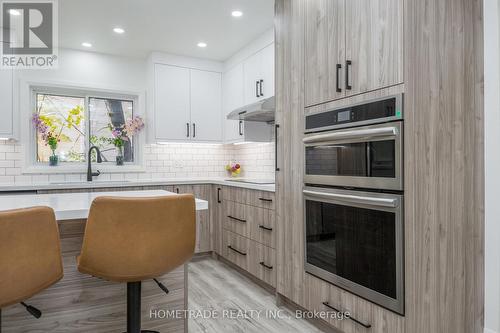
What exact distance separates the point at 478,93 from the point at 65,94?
167 inches

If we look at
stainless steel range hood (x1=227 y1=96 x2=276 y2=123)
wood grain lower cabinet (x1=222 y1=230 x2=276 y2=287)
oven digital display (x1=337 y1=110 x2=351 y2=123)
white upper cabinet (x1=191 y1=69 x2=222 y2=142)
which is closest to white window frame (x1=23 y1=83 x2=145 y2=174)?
white upper cabinet (x1=191 y1=69 x2=222 y2=142)

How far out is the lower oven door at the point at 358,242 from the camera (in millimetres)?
1665

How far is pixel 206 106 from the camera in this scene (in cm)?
441

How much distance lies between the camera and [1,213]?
1.09 meters

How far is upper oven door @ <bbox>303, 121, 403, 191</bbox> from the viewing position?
1656 millimetres

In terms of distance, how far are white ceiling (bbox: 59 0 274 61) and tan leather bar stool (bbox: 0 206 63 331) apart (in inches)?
93.4

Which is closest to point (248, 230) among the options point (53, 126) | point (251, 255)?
point (251, 255)

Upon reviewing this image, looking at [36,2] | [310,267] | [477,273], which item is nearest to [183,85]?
[36,2]

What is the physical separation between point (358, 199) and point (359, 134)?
36 cm

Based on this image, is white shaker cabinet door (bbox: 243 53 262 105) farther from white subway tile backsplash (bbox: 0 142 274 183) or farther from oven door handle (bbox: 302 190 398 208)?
oven door handle (bbox: 302 190 398 208)

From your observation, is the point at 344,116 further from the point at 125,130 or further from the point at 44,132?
the point at 44,132

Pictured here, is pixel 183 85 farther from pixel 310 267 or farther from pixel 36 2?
pixel 310 267

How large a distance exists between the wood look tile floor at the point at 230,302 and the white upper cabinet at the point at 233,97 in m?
1.66

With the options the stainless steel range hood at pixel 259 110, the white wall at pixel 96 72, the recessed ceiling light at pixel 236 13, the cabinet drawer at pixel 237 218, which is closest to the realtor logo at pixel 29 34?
the white wall at pixel 96 72
